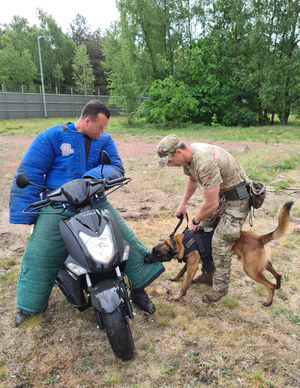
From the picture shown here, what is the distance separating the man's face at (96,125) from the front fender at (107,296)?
1.38 metres

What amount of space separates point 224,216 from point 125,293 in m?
1.33

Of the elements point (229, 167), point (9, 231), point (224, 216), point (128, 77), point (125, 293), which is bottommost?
point (9, 231)

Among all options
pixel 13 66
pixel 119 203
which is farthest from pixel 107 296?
pixel 13 66

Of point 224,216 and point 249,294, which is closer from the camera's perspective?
point 224,216

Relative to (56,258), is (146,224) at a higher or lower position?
lower

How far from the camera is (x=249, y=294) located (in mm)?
3312

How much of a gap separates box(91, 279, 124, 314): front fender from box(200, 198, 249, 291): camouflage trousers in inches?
49.4

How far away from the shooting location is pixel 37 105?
28859 millimetres

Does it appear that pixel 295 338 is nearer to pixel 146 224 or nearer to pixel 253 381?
pixel 253 381

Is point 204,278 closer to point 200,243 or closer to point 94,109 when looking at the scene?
point 200,243

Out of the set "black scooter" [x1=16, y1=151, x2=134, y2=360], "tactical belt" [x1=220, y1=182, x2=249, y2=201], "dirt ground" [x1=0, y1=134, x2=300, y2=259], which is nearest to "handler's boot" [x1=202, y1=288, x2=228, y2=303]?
"tactical belt" [x1=220, y1=182, x2=249, y2=201]

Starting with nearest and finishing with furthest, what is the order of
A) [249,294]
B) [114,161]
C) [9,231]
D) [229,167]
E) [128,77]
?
[229,167] → [114,161] → [249,294] → [9,231] → [128,77]

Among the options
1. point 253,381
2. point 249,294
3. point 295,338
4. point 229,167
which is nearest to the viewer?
point 253,381

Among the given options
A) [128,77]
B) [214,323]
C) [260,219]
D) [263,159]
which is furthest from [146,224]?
[128,77]
